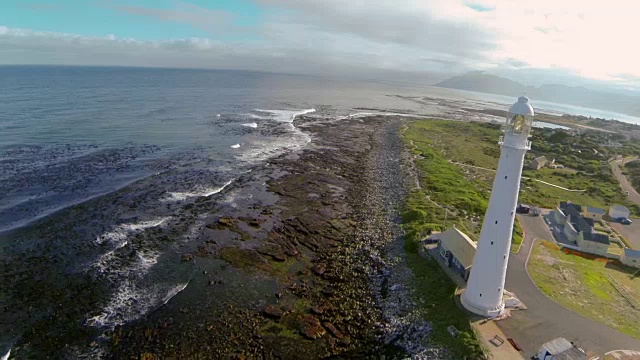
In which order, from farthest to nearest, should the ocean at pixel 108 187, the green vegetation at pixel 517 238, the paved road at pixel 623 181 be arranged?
the paved road at pixel 623 181 → the green vegetation at pixel 517 238 → the ocean at pixel 108 187

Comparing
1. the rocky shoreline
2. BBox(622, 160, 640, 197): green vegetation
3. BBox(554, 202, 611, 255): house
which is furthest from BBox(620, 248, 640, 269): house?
BBox(622, 160, 640, 197): green vegetation

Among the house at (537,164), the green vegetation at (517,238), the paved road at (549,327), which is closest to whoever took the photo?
the paved road at (549,327)

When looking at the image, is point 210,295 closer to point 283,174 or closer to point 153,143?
point 283,174

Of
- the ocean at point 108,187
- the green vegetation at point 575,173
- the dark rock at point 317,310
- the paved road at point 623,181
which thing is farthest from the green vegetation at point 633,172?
the dark rock at point 317,310

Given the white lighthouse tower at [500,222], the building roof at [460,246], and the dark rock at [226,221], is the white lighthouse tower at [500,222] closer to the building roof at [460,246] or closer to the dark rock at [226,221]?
the building roof at [460,246]

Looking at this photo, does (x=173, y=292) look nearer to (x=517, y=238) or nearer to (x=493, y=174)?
(x=517, y=238)

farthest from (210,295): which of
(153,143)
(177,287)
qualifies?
(153,143)

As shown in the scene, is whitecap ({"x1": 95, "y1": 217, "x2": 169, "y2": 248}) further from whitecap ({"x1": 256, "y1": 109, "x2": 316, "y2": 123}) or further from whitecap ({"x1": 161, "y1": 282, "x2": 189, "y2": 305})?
whitecap ({"x1": 256, "y1": 109, "x2": 316, "y2": 123})
